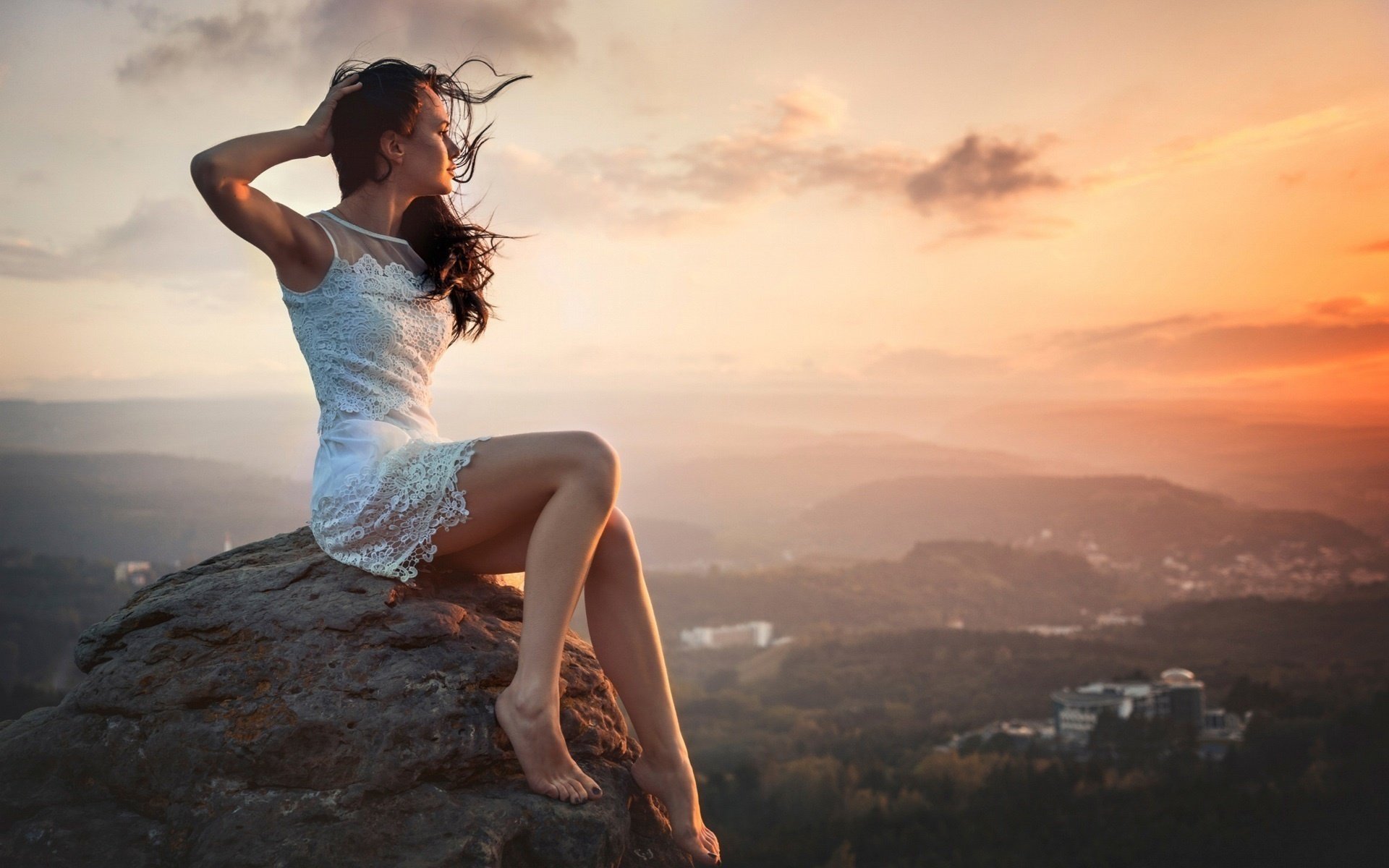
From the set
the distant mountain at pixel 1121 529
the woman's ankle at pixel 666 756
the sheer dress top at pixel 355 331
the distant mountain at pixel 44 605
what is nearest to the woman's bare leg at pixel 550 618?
the woman's ankle at pixel 666 756

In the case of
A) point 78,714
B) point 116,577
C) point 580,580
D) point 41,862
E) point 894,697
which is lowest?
point 894,697

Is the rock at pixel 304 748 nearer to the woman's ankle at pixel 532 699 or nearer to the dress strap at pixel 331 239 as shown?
the woman's ankle at pixel 532 699

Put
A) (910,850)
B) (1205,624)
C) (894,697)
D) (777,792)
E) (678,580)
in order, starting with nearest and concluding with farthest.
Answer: (910,850) < (777,792) < (894,697) < (1205,624) < (678,580)

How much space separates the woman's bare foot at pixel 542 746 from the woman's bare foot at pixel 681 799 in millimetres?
252

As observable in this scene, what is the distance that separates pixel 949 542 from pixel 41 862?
68.7 m

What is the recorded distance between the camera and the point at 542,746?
9.45 feet

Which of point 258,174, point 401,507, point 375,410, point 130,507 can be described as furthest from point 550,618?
point 130,507

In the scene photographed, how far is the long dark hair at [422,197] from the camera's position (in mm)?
3250

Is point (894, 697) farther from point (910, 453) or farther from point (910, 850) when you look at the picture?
point (910, 453)

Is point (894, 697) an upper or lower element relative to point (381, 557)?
lower

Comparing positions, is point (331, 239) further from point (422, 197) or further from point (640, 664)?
point (640, 664)

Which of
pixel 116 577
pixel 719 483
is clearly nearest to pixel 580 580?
pixel 116 577

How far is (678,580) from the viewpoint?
5641 cm

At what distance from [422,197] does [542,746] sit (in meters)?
1.95
